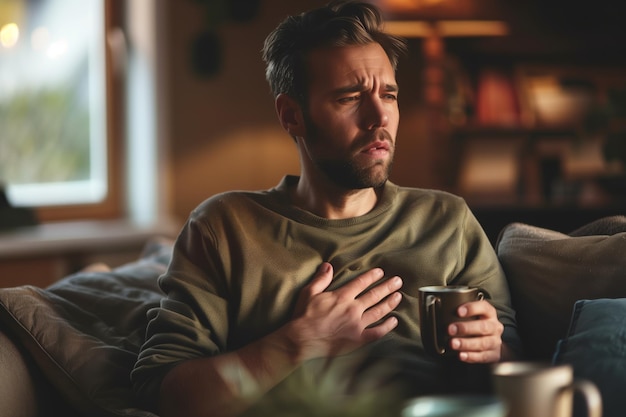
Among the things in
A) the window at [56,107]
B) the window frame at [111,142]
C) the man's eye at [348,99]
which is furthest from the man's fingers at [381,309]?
the window frame at [111,142]

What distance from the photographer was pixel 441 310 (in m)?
1.45

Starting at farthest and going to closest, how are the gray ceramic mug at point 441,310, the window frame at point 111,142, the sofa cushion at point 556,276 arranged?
1. the window frame at point 111,142
2. the sofa cushion at point 556,276
3. the gray ceramic mug at point 441,310

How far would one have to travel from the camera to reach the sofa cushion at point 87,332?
1.76 meters

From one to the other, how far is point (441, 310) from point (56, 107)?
10.3 feet

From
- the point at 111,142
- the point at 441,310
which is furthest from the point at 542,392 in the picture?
the point at 111,142

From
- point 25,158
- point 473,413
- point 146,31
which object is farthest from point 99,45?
point 473,413

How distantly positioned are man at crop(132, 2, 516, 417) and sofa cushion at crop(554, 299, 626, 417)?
13cm

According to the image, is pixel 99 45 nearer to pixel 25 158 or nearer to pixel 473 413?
pixel 25 158

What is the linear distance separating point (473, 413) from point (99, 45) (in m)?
3.68

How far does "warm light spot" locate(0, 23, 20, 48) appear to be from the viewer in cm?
404

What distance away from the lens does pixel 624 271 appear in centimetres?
175

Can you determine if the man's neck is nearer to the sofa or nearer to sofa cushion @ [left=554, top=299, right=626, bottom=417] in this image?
the sofa

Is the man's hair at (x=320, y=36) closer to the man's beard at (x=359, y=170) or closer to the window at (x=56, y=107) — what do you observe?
the man's beard at (x=359, y=170)

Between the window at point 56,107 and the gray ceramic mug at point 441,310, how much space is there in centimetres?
292
